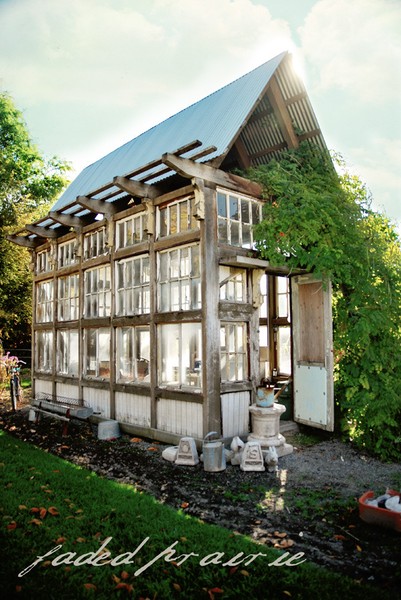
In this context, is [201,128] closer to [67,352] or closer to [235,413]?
[235,413]

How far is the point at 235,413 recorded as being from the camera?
29.2 feet

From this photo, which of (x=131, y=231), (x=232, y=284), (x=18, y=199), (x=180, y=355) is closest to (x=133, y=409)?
(x=180, y=355)

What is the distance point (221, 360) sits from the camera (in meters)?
8.97

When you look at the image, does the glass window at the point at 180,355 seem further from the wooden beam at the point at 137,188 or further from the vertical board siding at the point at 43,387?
the vertical board siding at the point at 43,387

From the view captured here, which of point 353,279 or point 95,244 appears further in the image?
point 95,244

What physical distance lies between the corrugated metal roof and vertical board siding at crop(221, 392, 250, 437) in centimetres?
487

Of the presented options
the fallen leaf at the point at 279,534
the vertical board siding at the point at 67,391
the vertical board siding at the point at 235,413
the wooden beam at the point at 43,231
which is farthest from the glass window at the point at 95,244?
the fallen leaf at the point at 279,534

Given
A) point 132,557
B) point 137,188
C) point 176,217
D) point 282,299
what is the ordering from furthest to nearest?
point 282,299 < point 137,188 < point 176,217 < point 132,557

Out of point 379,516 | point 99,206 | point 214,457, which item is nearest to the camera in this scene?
point 379,516

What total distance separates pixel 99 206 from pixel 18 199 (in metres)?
15.7

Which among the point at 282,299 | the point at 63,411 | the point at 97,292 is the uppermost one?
the point at 97,292

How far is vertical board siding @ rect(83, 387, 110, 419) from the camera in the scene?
11.3 meters

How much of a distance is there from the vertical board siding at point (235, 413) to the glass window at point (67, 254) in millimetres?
6858

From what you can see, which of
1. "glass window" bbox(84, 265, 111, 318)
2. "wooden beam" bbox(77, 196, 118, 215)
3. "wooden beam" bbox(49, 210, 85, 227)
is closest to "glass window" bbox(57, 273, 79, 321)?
"glass window" bbox(84, 265, 111, 318)
